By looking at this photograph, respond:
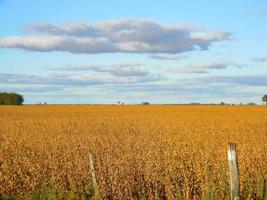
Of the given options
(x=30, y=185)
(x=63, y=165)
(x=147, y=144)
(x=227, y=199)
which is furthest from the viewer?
(x=147, y=144)

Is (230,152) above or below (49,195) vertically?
above

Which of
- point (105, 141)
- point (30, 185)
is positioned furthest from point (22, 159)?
point (105, 141)

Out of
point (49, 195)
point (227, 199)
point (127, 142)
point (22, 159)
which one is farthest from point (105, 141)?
point (227, 199)

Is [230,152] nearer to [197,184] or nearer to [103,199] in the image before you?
[197,184]

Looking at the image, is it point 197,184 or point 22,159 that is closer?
point 197,184

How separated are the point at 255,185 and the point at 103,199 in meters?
3.13

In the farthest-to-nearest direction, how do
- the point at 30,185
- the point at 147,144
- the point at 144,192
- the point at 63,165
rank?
1. the point at 147,144
2. the point at 63,165
3. the point at 30,185
4. the point at 144,192

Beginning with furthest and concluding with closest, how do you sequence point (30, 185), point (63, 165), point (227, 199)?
point (63, 165)
point (30, 185)
point (227, 199)

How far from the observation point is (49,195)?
34.9ft

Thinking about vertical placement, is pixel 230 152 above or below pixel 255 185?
above

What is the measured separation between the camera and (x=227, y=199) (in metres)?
9.45

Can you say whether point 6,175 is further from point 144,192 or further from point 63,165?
point 144,192

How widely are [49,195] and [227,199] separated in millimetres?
3605

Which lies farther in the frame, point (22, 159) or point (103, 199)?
point (22, 159)
